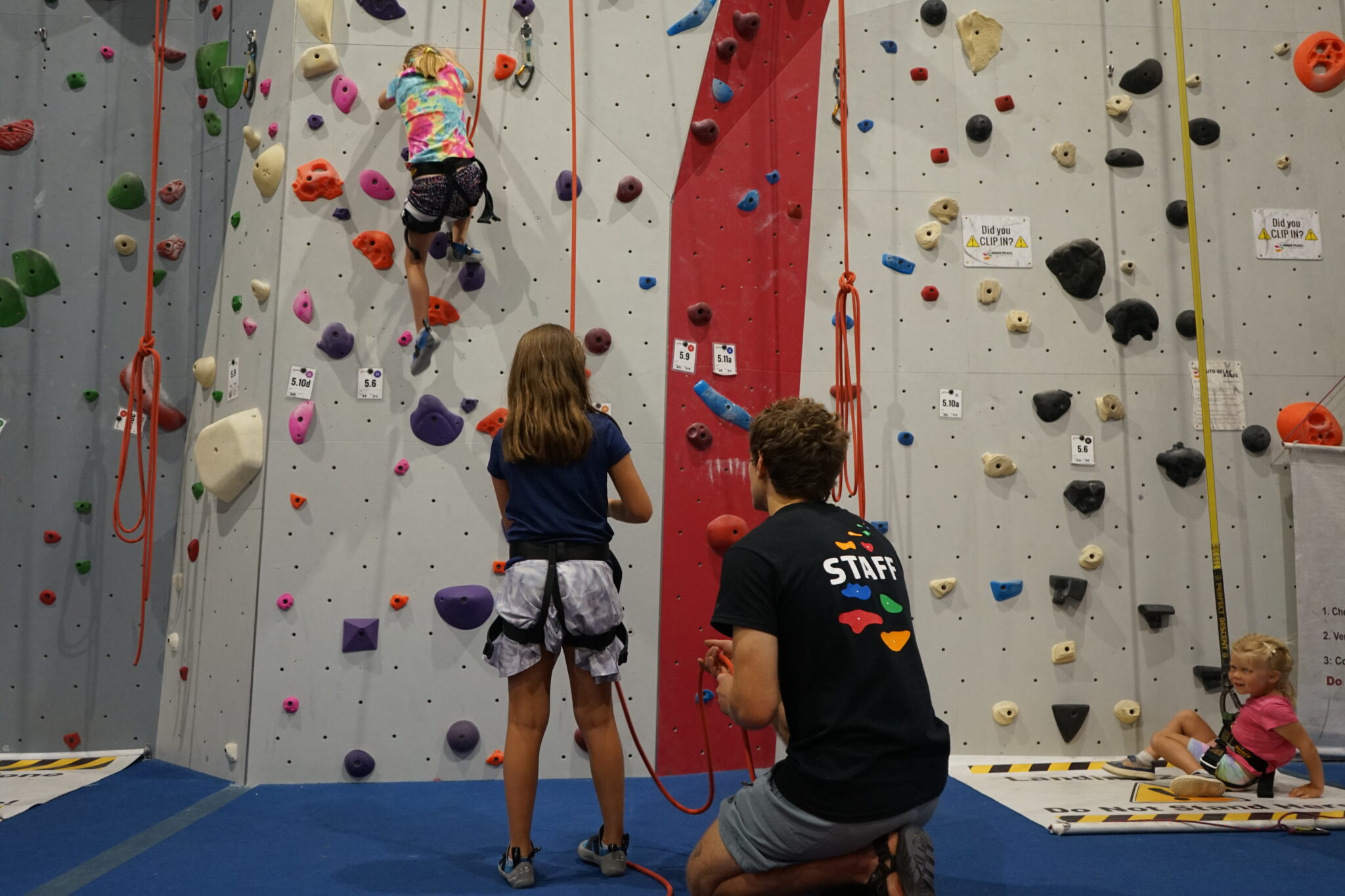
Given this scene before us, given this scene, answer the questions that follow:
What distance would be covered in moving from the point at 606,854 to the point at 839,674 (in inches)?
38.7

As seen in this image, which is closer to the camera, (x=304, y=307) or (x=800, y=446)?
(x=800, y=446)

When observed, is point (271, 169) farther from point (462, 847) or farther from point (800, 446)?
point (800, 446)

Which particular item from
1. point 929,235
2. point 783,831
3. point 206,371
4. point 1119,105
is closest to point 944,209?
point 929,235

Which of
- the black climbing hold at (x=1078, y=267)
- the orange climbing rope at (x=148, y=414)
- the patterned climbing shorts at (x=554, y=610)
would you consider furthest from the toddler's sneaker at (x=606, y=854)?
the black climbing hold at (x=1078, y=267)

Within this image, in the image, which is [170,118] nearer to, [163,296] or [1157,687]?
[163,296]

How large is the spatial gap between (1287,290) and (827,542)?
3031 mm

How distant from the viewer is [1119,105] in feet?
12.3

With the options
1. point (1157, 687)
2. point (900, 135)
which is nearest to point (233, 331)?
point (900, 135)

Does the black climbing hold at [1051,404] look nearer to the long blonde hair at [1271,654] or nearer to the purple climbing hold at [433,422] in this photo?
the long blonde hair at [1271,654]

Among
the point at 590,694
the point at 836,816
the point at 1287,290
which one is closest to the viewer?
the point at 836,816

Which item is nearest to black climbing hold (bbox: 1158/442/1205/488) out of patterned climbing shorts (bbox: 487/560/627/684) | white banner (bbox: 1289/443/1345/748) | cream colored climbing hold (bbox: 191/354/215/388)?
white banner (bbox: 1289/443/1345/748)

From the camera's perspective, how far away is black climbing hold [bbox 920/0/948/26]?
3686mm

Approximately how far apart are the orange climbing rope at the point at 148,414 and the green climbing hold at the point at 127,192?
4 centimetres

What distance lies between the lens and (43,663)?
3.62 meters
